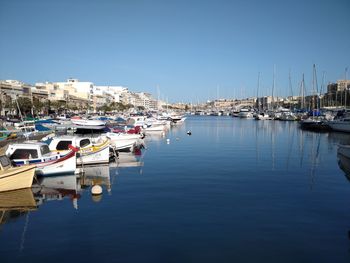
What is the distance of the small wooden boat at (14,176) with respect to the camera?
17.8 m

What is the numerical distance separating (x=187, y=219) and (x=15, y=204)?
872cm

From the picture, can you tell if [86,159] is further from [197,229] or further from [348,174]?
[348,174]

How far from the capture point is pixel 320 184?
2131 centimetres

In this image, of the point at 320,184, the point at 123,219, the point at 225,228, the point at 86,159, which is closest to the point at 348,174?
the point at 320,184

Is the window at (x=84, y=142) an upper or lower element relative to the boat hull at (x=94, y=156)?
upper

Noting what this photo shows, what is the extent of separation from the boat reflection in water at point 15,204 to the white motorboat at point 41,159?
2.68 m

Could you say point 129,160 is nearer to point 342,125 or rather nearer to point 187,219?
point 187,219

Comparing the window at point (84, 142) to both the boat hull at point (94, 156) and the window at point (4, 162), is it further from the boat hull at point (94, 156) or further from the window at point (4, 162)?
the window at point (4, 162)

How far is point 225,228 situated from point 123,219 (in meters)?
4.37

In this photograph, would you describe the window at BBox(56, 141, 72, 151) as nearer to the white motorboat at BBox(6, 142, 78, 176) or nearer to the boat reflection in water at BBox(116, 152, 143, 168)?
the white motorboat at BBox(6, 142, 78, 176)

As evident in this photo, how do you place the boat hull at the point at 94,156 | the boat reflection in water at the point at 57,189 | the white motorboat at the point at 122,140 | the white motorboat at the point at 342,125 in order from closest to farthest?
the boat reflection in water at the point at 57,189, the boat hull at the point at 94,156, the white motorboat at the point at 122,140, the white motorboat at the point at 342,125

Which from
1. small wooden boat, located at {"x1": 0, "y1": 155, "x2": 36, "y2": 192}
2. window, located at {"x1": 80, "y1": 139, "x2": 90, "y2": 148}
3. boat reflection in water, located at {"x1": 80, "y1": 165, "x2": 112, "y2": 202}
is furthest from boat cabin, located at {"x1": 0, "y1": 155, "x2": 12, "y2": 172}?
window, located at {"x1": 80, "y1": 139, "x2": 90, "y2": 148}

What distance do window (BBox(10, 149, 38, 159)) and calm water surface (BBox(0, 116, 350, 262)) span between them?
7.73ft

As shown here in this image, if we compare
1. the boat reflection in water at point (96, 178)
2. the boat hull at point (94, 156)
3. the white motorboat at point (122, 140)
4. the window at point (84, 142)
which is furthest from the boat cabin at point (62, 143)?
the white motorboat at point (122, 140)
